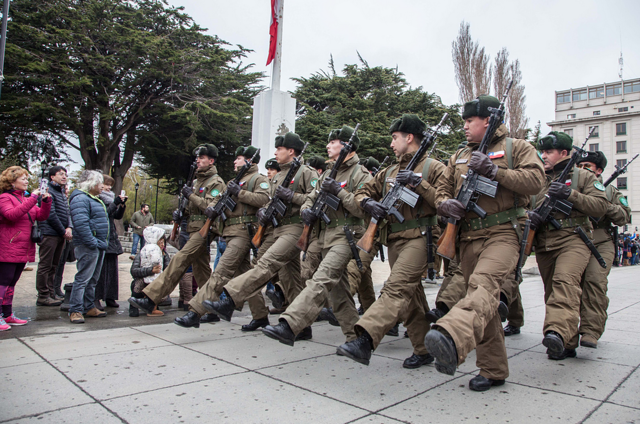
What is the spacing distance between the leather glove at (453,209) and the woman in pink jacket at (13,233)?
14.9 feet

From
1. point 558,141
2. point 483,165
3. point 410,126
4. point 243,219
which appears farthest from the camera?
point 243,219

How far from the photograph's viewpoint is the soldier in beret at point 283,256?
446 cm

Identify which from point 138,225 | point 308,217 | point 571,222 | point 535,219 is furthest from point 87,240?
point 138,225

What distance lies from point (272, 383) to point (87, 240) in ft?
11.8

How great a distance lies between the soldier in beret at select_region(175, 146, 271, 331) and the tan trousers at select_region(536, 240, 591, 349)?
2.95 m

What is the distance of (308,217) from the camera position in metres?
4.64

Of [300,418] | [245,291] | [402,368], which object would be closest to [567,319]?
[402,368]

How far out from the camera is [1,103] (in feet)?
67.2

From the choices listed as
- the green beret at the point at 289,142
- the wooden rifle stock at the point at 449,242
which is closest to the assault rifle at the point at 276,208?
the green beret at the point at 289,142

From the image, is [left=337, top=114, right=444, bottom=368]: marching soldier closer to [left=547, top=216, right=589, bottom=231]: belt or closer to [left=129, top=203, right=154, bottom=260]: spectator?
[left=547, top=216, right=589, bottom=231]: belt

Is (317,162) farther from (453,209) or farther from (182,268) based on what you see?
(453,209)

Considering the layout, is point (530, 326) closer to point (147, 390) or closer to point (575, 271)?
point (575, 271)

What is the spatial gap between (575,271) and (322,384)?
8.17 ft

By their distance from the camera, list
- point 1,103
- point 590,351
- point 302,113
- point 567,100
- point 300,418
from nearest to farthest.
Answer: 1. point 300,418
2. point 590,351
3. point 1,103
4. point 302,113
5. point 567,100
